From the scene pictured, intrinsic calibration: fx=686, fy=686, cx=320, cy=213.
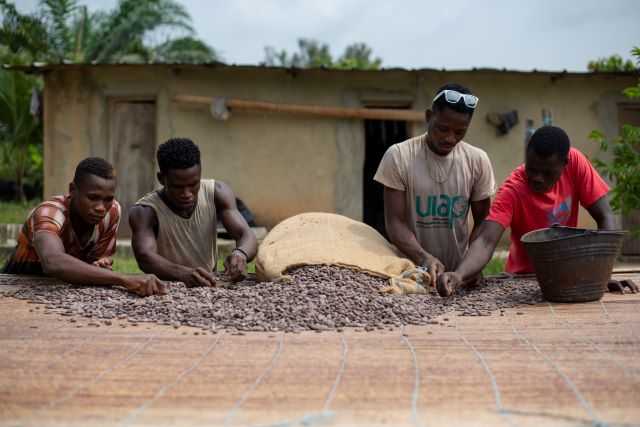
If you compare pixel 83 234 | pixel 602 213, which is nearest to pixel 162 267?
pixel 83 234

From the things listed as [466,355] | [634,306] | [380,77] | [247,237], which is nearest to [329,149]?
[380,77]

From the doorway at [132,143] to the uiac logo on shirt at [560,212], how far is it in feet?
23.2

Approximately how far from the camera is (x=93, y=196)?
371 centimetres

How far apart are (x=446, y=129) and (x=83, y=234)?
216 cm

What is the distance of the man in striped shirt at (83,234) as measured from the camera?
3.60 meters

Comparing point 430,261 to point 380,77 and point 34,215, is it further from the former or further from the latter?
point 380,77

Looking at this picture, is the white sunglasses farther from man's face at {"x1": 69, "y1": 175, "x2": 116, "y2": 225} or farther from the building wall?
the building wall

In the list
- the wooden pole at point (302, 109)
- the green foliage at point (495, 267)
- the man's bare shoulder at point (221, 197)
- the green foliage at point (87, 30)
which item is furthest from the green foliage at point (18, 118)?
the man's bare shoulder at point (221, 197)

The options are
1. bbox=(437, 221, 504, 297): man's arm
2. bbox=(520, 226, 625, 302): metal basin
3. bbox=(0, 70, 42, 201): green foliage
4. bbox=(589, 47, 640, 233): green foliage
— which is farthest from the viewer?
bbox=(0, 70, 42, 201): green foliage

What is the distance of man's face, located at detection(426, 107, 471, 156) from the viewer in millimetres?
3705

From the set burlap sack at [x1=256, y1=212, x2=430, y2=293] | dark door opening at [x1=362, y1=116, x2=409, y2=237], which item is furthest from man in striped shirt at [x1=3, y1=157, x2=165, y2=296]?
dark door opening at [x1=362, y1=116, x2=409, y2=237]

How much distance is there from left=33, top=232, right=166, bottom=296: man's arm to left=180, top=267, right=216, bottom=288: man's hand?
0.72ft

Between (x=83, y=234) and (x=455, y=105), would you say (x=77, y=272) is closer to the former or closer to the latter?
(x=83, y=234)

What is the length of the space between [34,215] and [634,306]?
316 centimetres
